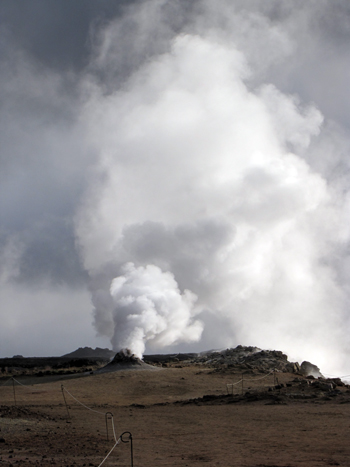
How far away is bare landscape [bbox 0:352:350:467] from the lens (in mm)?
13648

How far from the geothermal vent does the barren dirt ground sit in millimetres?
10260

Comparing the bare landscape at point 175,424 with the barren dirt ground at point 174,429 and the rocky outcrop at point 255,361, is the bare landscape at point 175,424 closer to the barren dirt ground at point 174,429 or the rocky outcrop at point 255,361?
the barren dirt ground at point 174,429

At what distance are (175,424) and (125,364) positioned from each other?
27069mm

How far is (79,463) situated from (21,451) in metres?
2.90

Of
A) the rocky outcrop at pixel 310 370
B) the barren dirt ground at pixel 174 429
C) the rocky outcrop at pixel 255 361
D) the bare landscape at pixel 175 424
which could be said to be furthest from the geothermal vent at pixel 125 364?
the rocky outcrop at pixel 310 370

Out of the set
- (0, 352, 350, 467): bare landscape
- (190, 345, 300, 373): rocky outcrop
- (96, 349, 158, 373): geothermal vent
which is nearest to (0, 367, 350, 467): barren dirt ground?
(0, 352, 350, 467): bare landscape

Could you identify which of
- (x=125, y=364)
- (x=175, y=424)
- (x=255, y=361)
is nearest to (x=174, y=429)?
(x=175, y=424)

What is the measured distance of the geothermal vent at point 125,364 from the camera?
151 ft

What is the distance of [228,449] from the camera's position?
49.1ft

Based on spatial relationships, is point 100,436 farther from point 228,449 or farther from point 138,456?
Answer: point 228,449

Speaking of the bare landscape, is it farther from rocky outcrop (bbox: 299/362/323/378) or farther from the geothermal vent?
rocky outcrop (bbox: 299/362/323/378)

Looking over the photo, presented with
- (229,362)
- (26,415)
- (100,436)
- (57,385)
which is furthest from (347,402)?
(229,362)

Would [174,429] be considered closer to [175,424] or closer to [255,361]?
[175,424]

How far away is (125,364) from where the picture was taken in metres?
47.3
